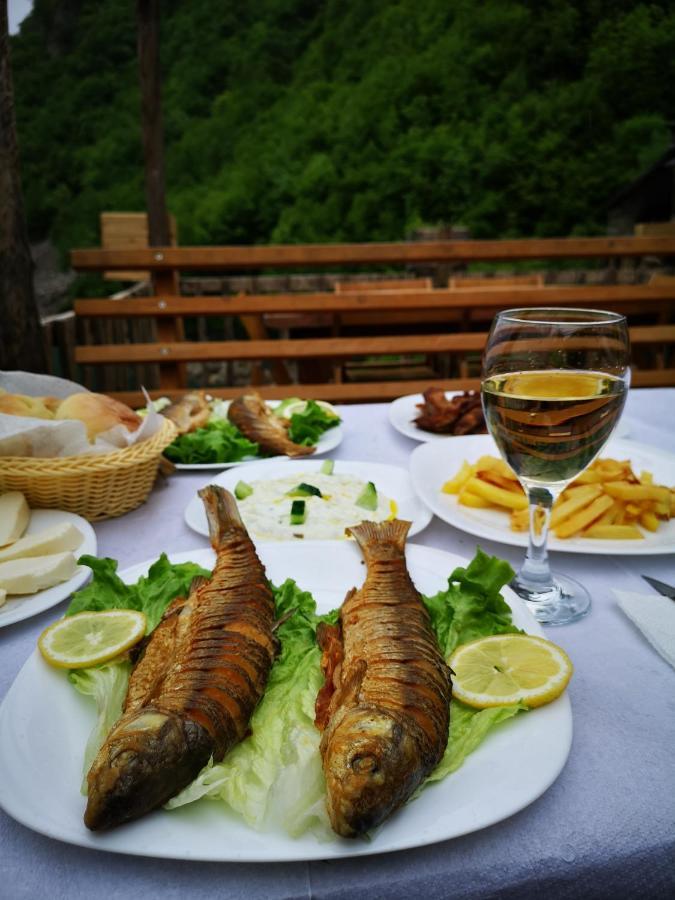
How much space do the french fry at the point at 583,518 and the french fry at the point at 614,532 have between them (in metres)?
0.02

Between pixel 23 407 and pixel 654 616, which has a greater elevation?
pixel 23 407

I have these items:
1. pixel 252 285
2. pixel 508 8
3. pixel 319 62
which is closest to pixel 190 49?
pixel 319 62

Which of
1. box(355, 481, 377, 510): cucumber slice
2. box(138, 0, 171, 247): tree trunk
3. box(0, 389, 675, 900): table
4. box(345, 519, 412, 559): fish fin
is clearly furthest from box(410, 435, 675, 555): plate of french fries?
box(138, 0, 171, 247): tree trunk

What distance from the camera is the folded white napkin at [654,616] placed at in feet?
3.70

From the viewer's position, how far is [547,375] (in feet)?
4.05

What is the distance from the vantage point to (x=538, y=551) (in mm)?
1334

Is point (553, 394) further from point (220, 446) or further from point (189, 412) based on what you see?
point (189, 412)

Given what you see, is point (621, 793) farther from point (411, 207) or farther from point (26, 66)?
point (26, 66)

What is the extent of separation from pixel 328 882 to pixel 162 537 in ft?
3.61

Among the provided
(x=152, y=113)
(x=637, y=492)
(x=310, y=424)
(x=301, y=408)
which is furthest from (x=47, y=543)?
(x=152, y=113)

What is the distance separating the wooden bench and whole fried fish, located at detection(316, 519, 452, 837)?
4334mm

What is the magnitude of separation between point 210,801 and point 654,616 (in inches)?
33.6

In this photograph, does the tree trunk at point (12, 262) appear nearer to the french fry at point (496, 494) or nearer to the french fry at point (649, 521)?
the french fry at point (496, 494)

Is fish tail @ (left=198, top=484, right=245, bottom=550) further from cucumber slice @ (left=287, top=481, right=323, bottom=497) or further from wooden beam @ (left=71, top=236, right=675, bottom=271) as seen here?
wooden beam @ (left=71, top=236, right=675, bottom=271)
